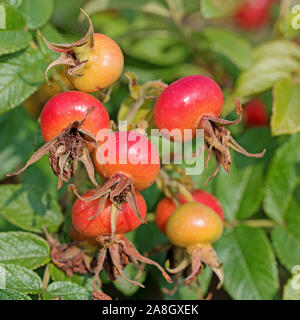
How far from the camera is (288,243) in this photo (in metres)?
2.36

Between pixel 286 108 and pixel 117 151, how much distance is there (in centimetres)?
106

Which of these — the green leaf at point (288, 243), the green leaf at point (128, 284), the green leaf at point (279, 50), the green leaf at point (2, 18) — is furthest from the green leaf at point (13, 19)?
the green leaf at point (288, 243)

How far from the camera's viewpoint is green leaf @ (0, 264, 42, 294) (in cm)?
186

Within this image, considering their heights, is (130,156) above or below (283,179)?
above

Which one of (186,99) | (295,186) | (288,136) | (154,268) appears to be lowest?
(154,268)

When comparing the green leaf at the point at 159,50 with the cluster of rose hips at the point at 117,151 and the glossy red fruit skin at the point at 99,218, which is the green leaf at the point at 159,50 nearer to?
the cluster of rose hips at the point at 117,151

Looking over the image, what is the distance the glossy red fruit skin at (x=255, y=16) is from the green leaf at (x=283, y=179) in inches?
95.4

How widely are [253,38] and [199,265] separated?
3.05 meters

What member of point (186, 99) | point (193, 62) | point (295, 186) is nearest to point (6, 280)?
point (186, 99)

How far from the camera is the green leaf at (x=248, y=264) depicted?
7.34 ft

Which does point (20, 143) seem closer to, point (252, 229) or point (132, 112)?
point (132, 112)

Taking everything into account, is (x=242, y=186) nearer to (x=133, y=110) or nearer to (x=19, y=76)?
(x=133, y=110)

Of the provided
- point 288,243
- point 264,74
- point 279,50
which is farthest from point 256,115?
point 288,243

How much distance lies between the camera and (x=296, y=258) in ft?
7.49
